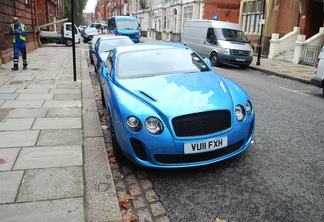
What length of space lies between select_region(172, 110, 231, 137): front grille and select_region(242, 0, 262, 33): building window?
22.4 m

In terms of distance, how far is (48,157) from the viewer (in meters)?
3.76

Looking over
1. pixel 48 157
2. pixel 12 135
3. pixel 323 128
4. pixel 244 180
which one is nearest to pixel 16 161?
pixel 48 157

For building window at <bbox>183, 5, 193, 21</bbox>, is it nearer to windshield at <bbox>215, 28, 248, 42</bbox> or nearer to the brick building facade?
the brick building facade

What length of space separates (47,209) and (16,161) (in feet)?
4.01

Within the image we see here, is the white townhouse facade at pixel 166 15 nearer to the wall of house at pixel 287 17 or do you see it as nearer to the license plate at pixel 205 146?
the wall of house at pixel 287 17

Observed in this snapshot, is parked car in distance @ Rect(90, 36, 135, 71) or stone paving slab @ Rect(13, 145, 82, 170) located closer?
stone paving slab @ Rect(13, 145, 82, 170)

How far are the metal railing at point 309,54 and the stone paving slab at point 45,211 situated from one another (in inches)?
660

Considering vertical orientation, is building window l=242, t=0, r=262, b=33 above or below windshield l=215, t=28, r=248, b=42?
above

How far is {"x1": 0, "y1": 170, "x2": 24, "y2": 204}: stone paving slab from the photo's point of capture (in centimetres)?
285

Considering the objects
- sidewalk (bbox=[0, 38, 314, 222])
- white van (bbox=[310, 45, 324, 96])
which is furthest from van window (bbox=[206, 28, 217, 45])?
sidewalk (bbox=[0, 38, 314, 222])

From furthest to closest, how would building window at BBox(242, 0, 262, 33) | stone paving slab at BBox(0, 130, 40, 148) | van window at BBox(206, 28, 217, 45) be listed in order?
building window at BBox(242, 0, 262, 33)
van window at BBox(206, 28, 217, 45)
stone paving slab at BBox(0, 130, 40, 148)

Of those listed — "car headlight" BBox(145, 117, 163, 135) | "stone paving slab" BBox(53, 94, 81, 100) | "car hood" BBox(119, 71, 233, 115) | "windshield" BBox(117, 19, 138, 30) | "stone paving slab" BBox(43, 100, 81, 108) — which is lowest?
"stone paving slab" BBox(43, 100, 81, 108)

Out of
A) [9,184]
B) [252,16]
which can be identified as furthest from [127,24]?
[9,184]

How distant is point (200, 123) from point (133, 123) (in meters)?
0.77
